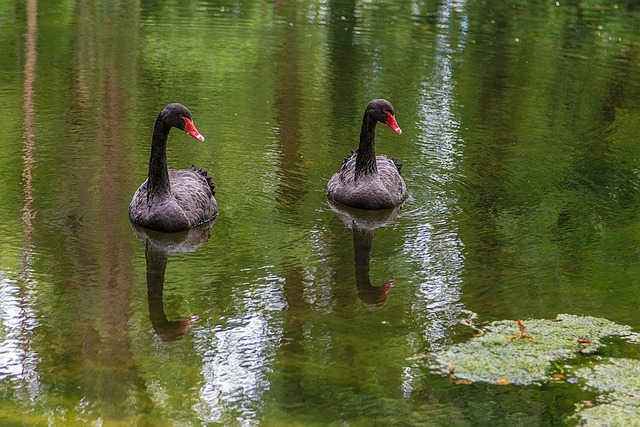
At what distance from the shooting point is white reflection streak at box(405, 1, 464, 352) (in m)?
6.76

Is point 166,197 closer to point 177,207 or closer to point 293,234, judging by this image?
point 177,207

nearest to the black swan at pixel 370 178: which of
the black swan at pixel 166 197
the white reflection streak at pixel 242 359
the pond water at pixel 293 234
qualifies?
the pond water at pixel 293 234

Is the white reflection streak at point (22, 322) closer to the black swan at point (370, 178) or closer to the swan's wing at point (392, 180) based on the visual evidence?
the black swan at point (370, 178)

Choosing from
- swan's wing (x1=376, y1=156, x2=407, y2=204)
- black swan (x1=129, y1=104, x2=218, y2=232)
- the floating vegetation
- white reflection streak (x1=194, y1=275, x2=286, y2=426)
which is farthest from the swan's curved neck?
the floating vegetation

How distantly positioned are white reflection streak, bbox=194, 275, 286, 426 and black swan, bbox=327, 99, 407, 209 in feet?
7.11

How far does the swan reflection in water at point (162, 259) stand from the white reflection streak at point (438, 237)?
4.92ft

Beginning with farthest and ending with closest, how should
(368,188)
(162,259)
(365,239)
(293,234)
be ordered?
(368,188)
(365,239)
(293,234)
(162,259)

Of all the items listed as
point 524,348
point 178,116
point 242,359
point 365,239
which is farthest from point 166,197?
point 524,348

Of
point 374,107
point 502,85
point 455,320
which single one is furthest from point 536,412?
point 502,85

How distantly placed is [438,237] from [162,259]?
222 cm

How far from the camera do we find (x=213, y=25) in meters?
19.1

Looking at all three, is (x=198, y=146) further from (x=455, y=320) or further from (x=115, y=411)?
(x=115, y=411)

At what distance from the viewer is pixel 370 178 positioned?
914 cm

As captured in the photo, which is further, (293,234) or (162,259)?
(293,234)
